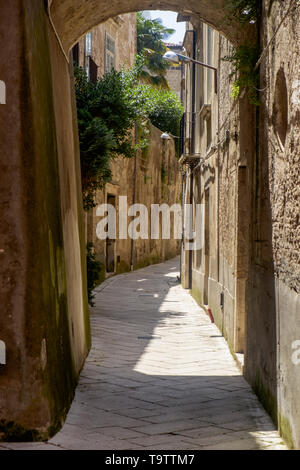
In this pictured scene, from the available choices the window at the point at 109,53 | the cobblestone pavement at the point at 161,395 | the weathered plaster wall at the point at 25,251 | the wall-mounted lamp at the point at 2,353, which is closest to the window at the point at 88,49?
the window at the point at 109,53

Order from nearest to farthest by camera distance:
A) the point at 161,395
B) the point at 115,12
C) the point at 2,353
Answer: the point at 2,353 < the point at 161,395 < the point at 115,12

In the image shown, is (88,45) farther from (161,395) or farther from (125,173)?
(161,395)

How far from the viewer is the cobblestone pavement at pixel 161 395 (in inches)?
178

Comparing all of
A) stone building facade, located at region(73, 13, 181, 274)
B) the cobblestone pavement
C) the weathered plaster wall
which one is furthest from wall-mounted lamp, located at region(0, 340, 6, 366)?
stone building facade, located at region(73, 13, 181, 274)

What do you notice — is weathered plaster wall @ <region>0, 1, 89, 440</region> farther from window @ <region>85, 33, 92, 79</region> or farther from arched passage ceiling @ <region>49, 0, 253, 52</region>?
window @ <region>85, 33, 92, 79</region>

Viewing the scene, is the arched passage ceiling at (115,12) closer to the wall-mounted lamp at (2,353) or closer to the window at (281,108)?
the window at (281,108)

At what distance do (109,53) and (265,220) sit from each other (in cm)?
1448

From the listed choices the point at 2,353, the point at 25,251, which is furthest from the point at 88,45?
the point at 2,353

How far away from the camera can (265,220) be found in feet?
18.5

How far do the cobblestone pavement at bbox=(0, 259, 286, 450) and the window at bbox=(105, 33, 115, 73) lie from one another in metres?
9.83

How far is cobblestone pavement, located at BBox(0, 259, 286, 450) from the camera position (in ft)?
14.8

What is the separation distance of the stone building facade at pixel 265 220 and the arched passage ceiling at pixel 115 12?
857 millimetres

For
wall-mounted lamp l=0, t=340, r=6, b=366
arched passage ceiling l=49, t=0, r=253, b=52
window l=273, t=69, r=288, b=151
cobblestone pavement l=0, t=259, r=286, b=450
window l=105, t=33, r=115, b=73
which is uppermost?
window l=105, t=33, r=115, b=73

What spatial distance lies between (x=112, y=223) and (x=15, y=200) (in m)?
14.1
